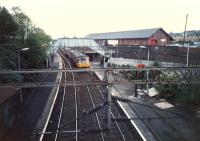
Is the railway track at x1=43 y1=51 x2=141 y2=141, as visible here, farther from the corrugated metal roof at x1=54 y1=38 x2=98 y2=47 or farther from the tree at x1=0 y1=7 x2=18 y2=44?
the corrugated metal roof at x1=54 y1=38 x2=98 y2=47

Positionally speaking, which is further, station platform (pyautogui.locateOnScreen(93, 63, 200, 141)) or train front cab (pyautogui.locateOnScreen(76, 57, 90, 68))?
train front cab (pyautogui.locateOnScreen(76, 57, 90, 68))

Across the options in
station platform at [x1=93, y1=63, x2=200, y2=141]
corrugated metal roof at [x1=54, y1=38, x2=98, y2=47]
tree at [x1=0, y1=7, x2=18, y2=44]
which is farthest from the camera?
corrugated metal roof at [x1=54, y1=38, x2=98, y2=47]

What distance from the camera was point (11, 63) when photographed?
23766mm

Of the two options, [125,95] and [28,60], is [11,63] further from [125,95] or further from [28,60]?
[125,95]

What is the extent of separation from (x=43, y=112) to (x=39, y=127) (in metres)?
3.12

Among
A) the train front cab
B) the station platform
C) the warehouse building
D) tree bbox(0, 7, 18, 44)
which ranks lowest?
the station platform

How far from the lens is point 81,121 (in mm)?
17094

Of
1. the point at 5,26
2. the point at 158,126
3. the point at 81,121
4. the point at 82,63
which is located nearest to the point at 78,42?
the point at 82,63

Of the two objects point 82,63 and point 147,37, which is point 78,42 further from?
point 82,63

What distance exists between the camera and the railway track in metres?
14.4

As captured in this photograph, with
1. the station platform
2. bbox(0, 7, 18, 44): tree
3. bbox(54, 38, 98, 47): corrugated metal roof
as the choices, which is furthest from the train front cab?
bbox(54, 38, 98, 47): corrugated metal roof

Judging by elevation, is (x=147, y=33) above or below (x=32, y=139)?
above

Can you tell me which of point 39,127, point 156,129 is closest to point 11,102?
point 39,127

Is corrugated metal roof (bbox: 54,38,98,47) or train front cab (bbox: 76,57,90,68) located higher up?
corrugated metal roof (bbox: 54,38,98,47)
